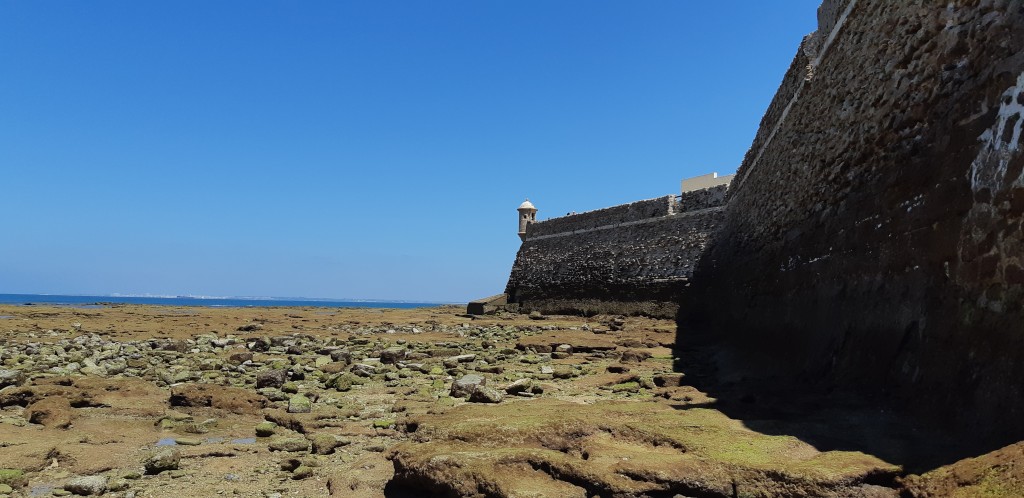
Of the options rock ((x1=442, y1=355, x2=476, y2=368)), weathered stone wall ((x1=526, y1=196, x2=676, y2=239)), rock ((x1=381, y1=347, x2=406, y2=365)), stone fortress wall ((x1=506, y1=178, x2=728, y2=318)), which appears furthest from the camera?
weathered stone wall ((x1=526, y1=196, x2=676, y2=239))

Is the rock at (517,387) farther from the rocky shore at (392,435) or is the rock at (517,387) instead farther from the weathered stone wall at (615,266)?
the weathered stone wall at (615,266)

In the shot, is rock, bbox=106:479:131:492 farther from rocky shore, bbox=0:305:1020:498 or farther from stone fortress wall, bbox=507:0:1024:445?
stone fortress wall, bbox=507:0:1024:445

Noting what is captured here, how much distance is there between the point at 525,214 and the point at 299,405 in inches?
1212

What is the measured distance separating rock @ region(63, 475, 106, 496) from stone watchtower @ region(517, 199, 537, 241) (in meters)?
33.0

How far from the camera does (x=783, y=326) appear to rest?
356 inches

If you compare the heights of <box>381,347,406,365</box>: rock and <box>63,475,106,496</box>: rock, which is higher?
<box>381,347,406,365</box>: rock

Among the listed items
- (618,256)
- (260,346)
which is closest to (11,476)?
(260,346)

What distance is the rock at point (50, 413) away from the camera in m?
6.13

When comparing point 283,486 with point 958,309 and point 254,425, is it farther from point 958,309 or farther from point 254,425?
point 958,309

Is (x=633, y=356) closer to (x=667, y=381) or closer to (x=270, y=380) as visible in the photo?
(x=667, y=381)

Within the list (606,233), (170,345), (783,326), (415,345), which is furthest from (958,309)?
(606,233)

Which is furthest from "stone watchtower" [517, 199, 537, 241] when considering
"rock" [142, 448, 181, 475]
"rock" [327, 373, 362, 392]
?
"rock" [142, 448, 181, 475]

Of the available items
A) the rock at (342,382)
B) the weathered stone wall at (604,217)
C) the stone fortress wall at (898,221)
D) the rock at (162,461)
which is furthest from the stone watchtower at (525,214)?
the rock at (162,461)

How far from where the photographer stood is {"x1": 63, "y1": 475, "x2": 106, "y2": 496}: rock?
13.8 ft
